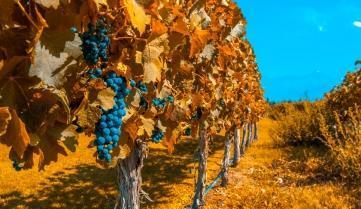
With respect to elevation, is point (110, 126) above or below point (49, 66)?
below

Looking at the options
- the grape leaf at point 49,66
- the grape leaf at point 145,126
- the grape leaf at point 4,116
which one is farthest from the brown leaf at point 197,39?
the grape leaf at point 4,116

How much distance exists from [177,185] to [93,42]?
12.6 m

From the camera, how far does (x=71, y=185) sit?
15141 millimetres

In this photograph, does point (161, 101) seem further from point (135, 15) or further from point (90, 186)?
point (90, 186)

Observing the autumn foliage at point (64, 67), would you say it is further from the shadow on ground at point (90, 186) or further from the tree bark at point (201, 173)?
the shadow on ground at point (90, 186)

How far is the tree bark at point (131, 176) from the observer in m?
5.68

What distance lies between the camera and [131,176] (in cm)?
574

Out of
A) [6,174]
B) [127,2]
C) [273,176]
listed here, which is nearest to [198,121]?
[127,2]

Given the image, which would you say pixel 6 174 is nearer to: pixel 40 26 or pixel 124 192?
pixel 124 192

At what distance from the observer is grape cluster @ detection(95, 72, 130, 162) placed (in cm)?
263

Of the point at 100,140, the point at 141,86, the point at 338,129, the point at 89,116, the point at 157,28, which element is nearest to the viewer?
the point at 100,140

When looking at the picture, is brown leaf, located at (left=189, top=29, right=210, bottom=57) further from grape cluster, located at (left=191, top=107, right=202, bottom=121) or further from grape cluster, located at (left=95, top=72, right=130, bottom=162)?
grape cluster, located at (left=191, top=107, right=202, bottom=121)

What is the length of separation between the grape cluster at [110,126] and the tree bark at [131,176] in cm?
272

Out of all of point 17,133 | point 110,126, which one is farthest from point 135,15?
point 17,133
